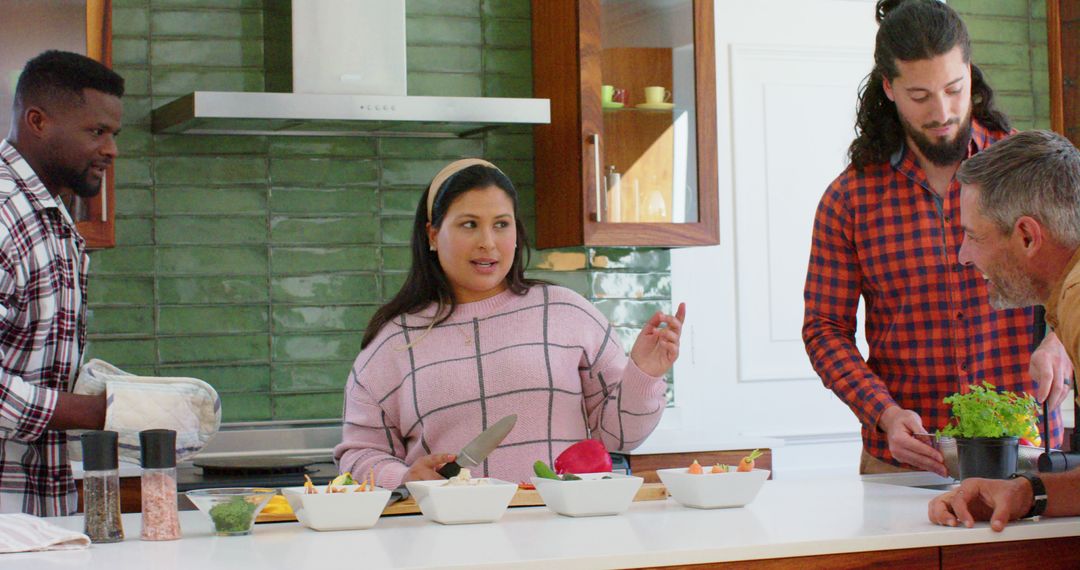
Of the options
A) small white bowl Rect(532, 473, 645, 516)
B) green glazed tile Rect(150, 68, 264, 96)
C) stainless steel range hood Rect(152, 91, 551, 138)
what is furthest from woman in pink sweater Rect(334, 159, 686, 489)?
green glazed tile Rect(150, 68, 264, 96)

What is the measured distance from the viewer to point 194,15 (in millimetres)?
3826

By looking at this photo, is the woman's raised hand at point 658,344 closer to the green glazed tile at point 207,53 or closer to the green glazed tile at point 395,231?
the green glazed tile at point 395,231

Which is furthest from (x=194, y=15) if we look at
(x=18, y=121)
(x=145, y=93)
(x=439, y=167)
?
(x=18, y=121)

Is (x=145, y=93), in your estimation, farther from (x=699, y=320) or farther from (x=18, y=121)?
(x=699, y=320)

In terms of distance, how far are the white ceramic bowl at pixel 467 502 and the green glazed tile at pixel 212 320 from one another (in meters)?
2.03

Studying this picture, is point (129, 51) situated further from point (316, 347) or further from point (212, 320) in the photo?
point (316, 347)

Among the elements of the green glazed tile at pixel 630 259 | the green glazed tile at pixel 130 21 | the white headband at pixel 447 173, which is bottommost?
the green glazed tile at pixel 630 259

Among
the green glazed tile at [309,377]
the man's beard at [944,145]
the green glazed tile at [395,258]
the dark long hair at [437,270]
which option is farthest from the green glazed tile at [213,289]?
the man's beard at [944,145]

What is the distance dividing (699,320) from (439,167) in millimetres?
1038

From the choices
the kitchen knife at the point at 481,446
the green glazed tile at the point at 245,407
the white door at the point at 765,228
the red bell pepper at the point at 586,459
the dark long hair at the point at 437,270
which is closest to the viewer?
the red bell pepper at the point at 586,459

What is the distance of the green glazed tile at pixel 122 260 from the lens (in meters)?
3.73

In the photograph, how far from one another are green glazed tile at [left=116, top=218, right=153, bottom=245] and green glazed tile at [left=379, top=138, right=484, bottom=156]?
73 cm

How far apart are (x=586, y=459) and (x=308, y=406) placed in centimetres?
195

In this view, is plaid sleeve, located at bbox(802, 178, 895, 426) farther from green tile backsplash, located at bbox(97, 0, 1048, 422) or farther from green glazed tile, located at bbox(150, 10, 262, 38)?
green glazed tile, located at bbox(150, 10, 262, 38)
